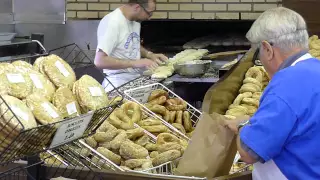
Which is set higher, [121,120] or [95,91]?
[95,91]

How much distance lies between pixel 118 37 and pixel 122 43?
0.08 m

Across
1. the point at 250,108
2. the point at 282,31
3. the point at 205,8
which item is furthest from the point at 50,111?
the point at 205,8

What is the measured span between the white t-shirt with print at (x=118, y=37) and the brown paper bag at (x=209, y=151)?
223 centimetres

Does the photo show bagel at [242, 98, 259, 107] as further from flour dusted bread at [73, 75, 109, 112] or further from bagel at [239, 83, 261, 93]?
flour dusted bread at [73, 75, 109, 112]

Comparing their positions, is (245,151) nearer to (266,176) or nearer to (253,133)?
(253,133)

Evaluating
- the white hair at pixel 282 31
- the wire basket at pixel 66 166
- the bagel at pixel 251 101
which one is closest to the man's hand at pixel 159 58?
the bagel at pixel 251 101

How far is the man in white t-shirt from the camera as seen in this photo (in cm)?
452

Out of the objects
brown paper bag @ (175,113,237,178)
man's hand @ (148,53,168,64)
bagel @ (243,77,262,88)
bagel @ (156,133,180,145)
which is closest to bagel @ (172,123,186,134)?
bagel @ (156,133,180,145)

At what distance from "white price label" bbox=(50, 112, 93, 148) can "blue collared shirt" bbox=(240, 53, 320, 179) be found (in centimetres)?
56

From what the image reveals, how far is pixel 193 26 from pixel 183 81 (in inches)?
94.4

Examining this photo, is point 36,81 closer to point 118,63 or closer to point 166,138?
point 166,138

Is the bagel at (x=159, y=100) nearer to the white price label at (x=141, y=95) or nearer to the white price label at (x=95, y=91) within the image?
the white price label at (x=141, y=95)

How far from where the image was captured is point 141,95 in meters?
3.46

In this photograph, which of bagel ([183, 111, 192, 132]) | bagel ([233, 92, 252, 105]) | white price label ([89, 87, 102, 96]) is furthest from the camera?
bagel ([233, 92, 252, 105])
